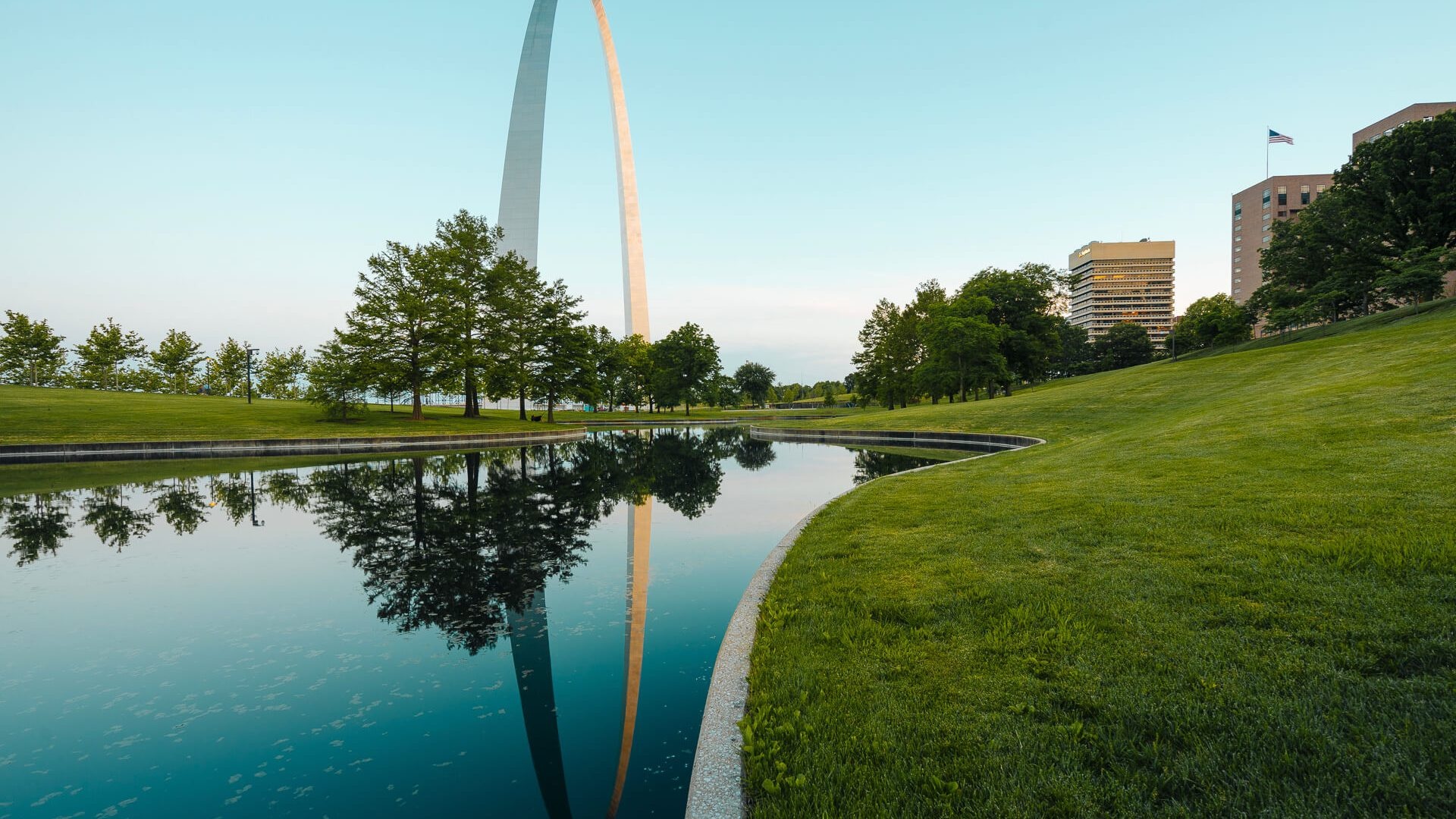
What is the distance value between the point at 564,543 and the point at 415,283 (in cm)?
3914

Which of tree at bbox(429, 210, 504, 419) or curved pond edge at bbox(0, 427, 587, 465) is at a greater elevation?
tree at bbox(429, 210, 504, 419)

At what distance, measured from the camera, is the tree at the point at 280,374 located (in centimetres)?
6844

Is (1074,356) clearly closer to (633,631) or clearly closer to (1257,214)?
(1257,214)

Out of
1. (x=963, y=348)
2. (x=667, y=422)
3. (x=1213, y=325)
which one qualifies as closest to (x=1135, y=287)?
(x=1213, y=325)

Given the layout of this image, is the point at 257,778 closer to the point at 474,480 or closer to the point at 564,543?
the point at 564,543

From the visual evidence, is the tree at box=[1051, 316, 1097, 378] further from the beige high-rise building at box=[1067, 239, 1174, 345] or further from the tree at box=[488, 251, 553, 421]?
the tree at box=[488, 251, 553, 421]

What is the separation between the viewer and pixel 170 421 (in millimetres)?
31328

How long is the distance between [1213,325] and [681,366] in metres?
75.2

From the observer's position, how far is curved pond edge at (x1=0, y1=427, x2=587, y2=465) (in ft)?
76.4

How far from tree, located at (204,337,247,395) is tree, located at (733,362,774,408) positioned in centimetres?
7857

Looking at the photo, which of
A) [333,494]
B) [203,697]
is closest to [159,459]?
[333,494]

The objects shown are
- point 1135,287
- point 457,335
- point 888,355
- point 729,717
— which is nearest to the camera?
point 729,717

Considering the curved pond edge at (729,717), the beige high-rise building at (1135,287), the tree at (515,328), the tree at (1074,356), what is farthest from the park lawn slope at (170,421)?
the beige high-rise building at (1135,287)

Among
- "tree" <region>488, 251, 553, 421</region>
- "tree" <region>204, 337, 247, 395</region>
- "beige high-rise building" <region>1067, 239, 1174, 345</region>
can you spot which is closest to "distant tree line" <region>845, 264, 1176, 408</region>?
"tree" <region>488, 251, 553, 421</region>
